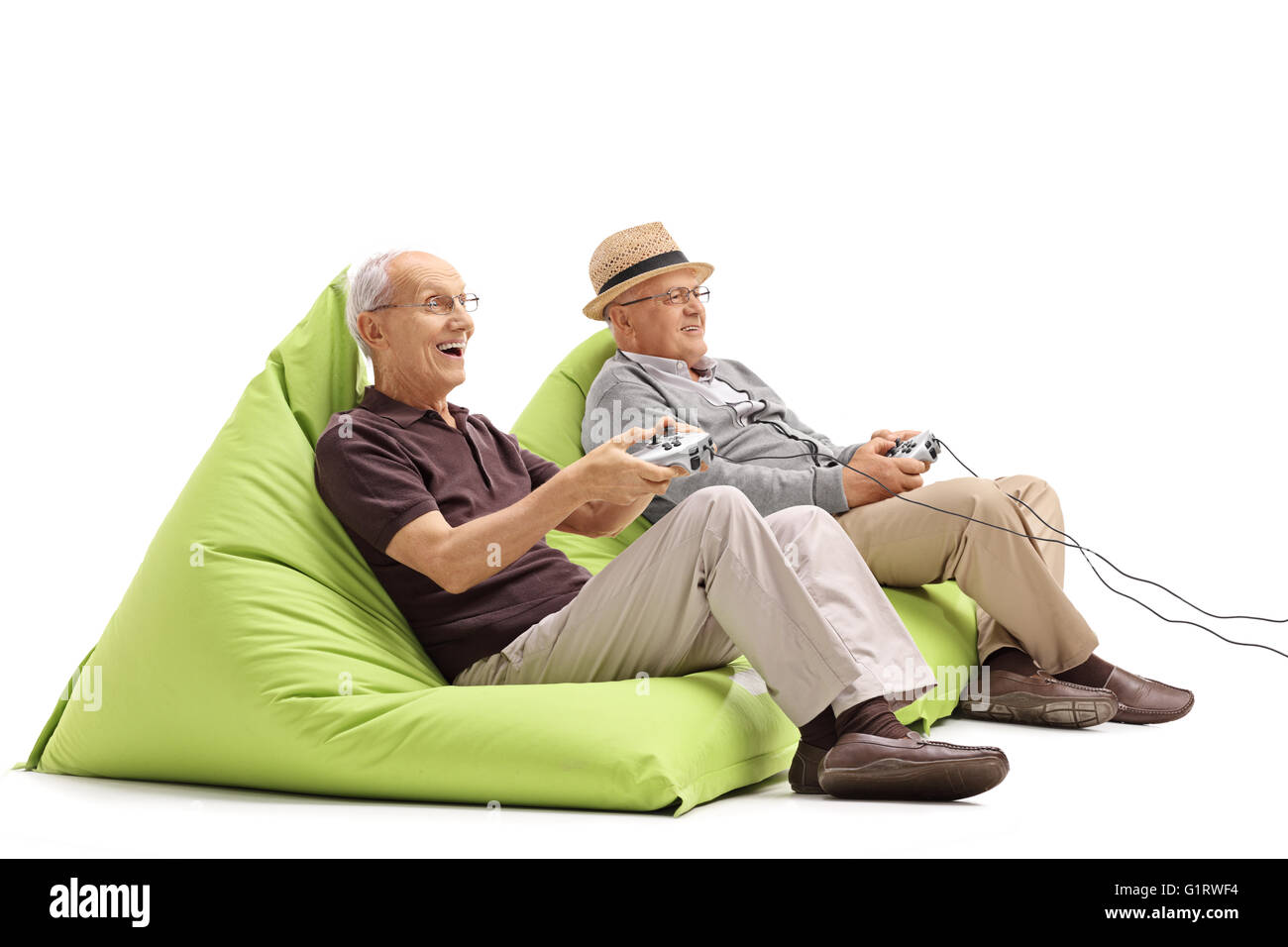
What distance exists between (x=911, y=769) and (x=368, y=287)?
4.56ft

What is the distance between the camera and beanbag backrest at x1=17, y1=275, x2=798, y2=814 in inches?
91.3

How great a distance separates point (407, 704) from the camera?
2432 mm

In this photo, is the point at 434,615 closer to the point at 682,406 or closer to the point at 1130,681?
the point at 682,406

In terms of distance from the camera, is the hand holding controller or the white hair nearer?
the hand holding controller

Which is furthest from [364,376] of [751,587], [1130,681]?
[1130,681]

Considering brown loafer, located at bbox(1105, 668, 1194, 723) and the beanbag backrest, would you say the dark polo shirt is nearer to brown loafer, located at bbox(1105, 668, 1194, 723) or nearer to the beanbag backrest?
the beanbag backrest

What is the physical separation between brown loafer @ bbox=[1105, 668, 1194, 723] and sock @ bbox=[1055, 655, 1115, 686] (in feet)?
0.05

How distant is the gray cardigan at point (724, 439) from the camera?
351 cm

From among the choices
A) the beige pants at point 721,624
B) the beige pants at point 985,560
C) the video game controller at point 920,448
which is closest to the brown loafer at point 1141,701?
the beige pants at point 985,560

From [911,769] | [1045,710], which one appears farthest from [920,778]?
[1045,710]

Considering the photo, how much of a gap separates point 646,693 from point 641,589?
0.19 m

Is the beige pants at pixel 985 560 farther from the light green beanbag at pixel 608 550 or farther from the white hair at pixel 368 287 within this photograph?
the white hair at pixel 368 287

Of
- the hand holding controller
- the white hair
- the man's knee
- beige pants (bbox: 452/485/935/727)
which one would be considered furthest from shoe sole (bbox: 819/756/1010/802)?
the white hair

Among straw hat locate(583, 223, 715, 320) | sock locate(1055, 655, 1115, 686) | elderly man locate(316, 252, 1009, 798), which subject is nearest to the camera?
elderly man locate(316, 252, 1009, 798)
